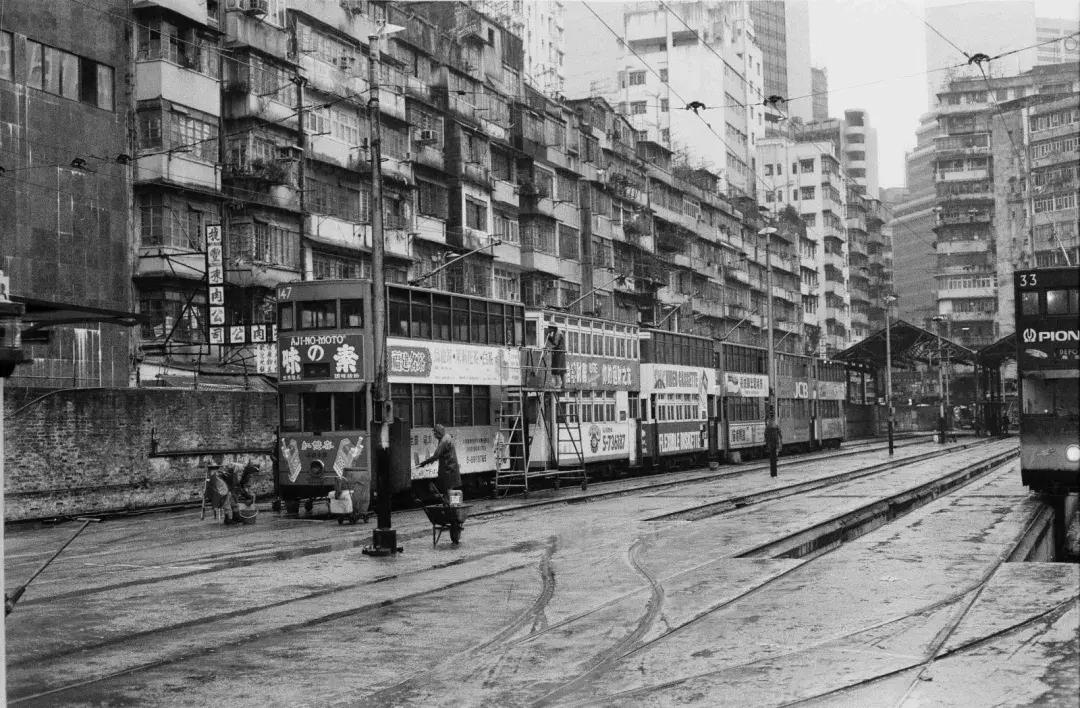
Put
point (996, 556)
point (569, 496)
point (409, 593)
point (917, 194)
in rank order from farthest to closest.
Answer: point (917, 194), point (569, 496), point (996, 556), point (409, 593)

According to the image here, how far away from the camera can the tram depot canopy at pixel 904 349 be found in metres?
71.6

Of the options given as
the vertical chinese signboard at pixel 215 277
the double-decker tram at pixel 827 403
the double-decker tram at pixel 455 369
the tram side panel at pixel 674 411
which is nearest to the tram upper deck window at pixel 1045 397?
the double-decker tram at pixel 455 369

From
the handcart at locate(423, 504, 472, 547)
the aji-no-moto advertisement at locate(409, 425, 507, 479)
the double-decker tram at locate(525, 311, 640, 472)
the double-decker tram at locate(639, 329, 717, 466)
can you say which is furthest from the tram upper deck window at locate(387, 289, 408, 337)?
the double-decker tram at locate(639, 329, 717, 466)

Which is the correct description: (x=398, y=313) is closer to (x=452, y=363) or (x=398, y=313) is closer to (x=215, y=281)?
(x=452, y=363)

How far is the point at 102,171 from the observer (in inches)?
1389

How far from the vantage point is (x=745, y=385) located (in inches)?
2143

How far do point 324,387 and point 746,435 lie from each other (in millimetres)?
30990

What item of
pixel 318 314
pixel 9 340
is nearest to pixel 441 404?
pixel 318 314

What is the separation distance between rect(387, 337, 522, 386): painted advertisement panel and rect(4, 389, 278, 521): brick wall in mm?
7493

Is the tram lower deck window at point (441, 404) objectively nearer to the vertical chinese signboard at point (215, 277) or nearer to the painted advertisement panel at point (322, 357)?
the painted advertisement panel at point (322, 357)

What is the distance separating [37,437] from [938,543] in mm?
20081

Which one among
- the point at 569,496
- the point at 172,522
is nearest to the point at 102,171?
the point at 172,522

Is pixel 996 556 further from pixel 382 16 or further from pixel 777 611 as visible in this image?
pixel 382 16

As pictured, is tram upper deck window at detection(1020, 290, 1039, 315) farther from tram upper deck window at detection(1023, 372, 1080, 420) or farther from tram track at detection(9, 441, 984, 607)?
tram track at detection(9, 441, 984, 607)
